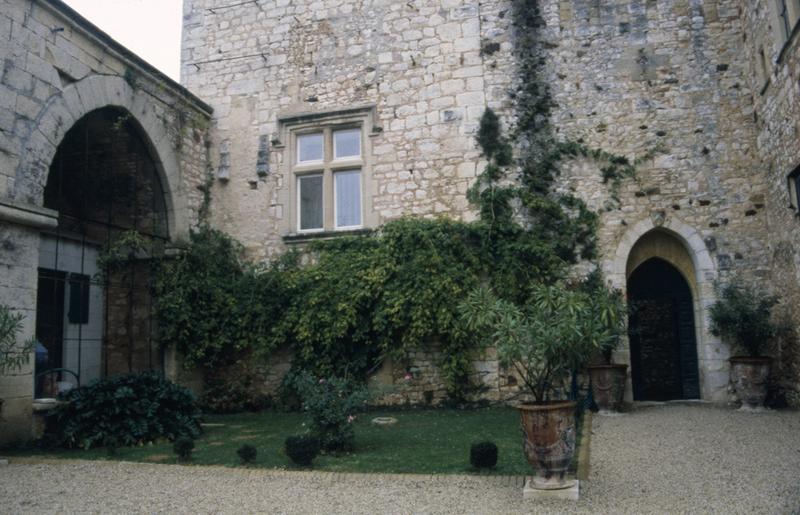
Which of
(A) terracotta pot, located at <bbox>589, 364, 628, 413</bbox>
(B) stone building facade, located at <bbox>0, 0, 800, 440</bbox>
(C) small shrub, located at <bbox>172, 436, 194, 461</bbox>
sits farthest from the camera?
(B) stone building facade, located at <bbox>0, 0, 800, 440</bbox>

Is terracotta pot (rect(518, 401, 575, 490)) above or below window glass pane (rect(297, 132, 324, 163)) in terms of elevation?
below

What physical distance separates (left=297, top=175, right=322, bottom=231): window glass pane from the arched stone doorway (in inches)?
79.3

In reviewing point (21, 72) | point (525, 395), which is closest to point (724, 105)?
point (525, 395)

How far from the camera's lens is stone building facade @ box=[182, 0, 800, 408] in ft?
27.8

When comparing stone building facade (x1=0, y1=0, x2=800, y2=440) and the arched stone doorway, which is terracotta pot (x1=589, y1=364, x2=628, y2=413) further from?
the arched stone doorway

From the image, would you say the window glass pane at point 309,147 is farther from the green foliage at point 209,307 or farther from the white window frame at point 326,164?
the green foliage at point 209,307

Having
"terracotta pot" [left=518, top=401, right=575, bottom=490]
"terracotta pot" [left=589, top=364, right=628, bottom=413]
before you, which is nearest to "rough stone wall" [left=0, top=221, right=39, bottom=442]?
"terracotta pot" [left=518, top=401, right=575, bottom=490]

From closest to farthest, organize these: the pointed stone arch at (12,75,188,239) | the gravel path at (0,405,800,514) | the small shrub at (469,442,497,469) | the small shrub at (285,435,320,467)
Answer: the gravel path at (0,405,800,514) < the small shrub at (469,442,497,469) < the small shrub at (285,435,320,467) < the pointed stone arch at (12,75,188,239)

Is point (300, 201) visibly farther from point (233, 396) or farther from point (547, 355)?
point (547, 355)

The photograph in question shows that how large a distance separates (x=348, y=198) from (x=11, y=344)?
5.18m

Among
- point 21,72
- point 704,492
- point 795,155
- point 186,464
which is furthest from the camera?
point 795,155

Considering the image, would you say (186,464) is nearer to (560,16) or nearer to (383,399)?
(383,399)

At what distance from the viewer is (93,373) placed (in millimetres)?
9516

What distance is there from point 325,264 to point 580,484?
5.37 metres
